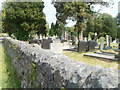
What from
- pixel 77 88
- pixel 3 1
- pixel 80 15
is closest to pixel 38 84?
pixel 77 88

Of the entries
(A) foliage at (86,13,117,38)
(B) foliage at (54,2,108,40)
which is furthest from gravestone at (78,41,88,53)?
(A) foliage at (86,13,117,38)

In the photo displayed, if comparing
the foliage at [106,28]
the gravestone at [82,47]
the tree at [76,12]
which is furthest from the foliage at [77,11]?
the foliage at [106,28]

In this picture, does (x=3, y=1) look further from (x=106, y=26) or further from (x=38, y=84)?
(x=106, y=26)

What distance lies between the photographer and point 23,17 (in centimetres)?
2711

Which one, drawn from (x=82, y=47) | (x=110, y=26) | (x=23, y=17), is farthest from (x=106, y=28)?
(x=82, y=47)

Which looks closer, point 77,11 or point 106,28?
point 77,11

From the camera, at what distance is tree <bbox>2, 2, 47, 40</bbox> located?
2671cm

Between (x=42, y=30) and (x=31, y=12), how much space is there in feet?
16.1

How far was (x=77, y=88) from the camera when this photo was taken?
1.61 m

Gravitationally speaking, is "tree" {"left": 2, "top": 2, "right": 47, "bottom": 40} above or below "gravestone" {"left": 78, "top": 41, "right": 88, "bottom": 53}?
above

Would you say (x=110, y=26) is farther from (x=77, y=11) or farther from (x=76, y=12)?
(x=76, y=12)

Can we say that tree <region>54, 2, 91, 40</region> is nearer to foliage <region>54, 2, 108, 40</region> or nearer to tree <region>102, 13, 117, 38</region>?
foliage <region>54, 2, 108, 40</region>

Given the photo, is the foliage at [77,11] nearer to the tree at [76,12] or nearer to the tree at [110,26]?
the tree at [76,12]

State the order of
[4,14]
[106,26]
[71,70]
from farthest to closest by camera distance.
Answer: [106,26] → [4,14] → [71,70]
